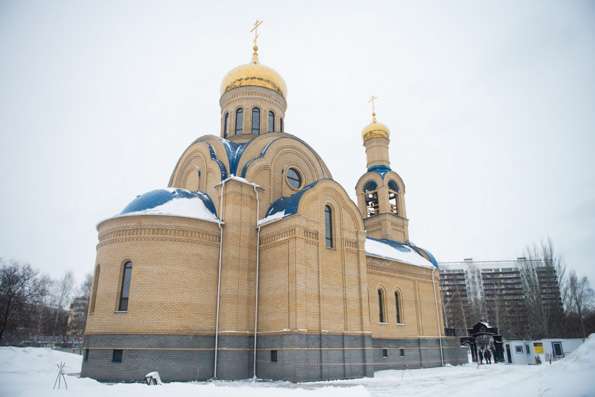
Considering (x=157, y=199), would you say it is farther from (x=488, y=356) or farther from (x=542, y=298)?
(x=542, y=298)

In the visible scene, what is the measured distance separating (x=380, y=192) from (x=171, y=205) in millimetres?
13239

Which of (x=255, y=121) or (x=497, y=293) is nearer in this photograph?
(x=255, y=121)

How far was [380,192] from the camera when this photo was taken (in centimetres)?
2306

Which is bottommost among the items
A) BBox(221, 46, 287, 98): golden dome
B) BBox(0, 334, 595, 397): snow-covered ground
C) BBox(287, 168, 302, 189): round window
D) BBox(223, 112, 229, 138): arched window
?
BBox(0, 334, 595, 397): snow-covered ground

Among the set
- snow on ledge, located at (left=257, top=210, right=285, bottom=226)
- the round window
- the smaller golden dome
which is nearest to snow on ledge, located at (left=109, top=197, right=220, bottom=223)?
snow on ledge, located at (left=257, top=210, right=285, bottom=226)

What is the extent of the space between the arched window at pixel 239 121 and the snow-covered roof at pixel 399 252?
8.20 metres


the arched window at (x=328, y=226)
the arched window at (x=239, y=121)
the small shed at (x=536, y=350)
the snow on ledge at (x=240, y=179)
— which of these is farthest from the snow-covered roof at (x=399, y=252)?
the arched window at (x=239, y=121)

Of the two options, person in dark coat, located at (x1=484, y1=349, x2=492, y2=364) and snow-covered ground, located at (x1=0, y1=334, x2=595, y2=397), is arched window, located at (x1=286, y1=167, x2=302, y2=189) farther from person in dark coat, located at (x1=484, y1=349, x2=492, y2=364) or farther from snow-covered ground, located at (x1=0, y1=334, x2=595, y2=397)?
person in dark coat, located at (x1=484, y1=349, x2=492, y2=364)

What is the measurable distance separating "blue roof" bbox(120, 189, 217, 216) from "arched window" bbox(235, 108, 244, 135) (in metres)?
5.23

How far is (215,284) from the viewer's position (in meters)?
13.3

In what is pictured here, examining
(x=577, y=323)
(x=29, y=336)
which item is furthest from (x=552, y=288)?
(x=29, y=336)

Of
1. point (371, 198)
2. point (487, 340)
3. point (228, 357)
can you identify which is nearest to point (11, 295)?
point (228, 357)

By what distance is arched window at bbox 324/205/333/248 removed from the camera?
14570mm

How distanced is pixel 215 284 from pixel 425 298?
12.0 metres
